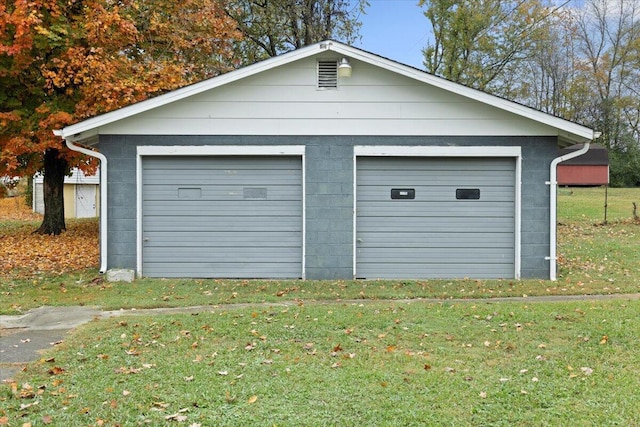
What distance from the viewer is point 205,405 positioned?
4297 mm

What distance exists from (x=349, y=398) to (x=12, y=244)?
14.0m

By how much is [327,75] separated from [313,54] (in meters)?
0.48

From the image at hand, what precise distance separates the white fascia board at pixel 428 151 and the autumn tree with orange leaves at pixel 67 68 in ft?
22.8

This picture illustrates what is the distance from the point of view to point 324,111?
10.3 meters

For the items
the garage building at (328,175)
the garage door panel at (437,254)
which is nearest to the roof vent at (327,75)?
the garage building at (328,175)

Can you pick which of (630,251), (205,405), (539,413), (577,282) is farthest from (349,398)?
(630,251)

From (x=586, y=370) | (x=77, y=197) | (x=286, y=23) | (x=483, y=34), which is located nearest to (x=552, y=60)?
(x=483, y=34)

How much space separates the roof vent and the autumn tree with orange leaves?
611 cm

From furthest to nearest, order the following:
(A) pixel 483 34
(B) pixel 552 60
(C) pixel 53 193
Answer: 1. (B) pixel 552 60
2. (A) pixel 483 34
3. (C) pixel 53 193

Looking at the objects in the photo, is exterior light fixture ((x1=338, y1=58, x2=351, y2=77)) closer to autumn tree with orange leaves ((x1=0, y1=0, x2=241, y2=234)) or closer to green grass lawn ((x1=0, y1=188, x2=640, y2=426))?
green grass lawn ((x1=0, y1=188, x2=640, y2=426))

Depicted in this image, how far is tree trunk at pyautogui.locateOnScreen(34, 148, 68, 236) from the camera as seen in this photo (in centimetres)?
1727

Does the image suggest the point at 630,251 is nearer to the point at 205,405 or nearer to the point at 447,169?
the point at 447,169

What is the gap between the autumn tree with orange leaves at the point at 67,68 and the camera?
44.9 feet

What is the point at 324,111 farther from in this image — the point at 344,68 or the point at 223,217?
the point at 223,217
